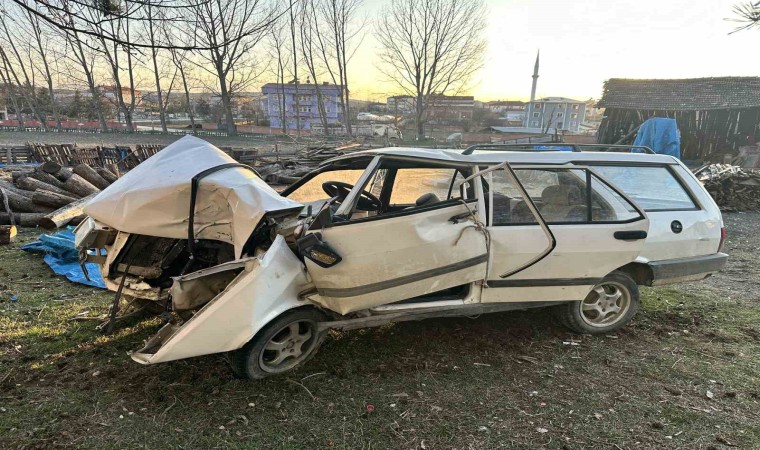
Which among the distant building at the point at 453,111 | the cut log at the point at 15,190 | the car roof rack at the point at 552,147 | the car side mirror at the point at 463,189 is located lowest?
the cut log at the point at 15,190

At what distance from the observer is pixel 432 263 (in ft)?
9.75

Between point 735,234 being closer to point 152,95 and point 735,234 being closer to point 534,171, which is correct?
point 534,171

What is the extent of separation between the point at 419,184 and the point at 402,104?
2067 inches

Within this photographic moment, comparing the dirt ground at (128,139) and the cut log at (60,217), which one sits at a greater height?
the dirt ground at (128,139)

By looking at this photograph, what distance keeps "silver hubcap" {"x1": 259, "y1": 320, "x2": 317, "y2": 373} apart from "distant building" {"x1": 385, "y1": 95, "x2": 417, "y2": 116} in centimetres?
4101

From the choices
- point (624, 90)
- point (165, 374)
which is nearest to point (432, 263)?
point (165, 374)

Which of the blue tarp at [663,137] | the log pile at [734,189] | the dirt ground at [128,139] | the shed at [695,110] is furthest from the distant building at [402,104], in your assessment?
the log pile at [734,189]

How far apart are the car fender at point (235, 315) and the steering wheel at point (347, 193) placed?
1.15 meters

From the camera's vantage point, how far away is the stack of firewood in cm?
772

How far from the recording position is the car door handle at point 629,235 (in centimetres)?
341

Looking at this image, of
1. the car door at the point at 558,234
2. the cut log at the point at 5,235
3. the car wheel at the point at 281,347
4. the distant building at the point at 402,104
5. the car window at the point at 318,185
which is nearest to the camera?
the car wheel at the point at 281,347

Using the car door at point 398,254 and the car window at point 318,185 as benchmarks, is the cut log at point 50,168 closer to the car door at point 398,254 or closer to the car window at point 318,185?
the car window at point 318,185

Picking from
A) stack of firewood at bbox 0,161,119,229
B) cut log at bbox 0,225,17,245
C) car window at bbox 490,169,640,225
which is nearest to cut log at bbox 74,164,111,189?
stack of firewood at bbox 0,161,119,229

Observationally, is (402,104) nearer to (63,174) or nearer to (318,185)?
(63,174)
